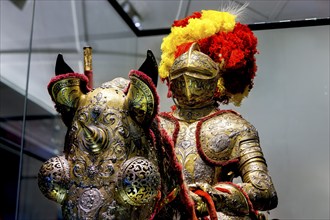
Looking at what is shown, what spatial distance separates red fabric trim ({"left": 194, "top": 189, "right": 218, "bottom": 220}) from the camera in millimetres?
1413

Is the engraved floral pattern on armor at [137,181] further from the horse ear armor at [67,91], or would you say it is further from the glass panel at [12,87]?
the glass panel at [12,87]

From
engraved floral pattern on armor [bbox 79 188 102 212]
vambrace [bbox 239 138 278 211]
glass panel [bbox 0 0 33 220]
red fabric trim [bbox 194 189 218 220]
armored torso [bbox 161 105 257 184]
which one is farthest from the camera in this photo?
glass panel [bbox 0 0 33 220]

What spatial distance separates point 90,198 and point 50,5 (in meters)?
1.74

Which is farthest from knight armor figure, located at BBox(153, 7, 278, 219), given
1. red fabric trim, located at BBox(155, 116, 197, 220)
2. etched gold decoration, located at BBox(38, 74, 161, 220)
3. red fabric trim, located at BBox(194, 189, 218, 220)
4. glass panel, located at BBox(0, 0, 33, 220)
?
glass panel, located at BBox(0, 0, 33, 220)

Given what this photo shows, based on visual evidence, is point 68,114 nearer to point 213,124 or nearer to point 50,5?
point 213,124

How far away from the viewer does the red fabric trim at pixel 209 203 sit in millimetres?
1413

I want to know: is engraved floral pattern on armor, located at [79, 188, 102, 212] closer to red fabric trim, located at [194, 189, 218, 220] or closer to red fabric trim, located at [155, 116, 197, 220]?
red fabric trim, located at [155, 116, 197, 220]

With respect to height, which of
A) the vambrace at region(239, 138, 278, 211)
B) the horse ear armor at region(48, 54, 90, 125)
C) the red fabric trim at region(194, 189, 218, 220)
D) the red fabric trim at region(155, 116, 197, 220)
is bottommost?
the vambrace at region(239, 138, 278, 211)

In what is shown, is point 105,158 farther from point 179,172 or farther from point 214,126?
point 214,126

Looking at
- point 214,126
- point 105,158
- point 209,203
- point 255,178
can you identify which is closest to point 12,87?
point 214,126

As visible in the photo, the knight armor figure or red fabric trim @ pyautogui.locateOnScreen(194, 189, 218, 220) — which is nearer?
red fabric trim @ pyautogui.locateOnScreen(194, 189, 218, 220)

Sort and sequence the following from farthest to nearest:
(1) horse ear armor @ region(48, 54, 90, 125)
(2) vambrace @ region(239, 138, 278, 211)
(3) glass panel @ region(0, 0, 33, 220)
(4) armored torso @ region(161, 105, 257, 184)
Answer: (3) glass panel @ region(0, 0, 33, 220)
(4) armored torso @ region(161, 105, 257, 184)
(2) vambrace @ region(239, 138, 278, 211)
(1) horse ear armor @ region(48, 54, 90, 125)

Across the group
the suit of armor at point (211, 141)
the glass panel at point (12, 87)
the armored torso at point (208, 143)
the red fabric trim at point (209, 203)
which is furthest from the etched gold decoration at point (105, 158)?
A: the glass panel at point (12, 87)

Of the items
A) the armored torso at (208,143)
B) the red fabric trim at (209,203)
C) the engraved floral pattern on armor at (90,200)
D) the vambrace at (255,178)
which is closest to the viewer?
the engraved floral pattern on armor at (90,200)
